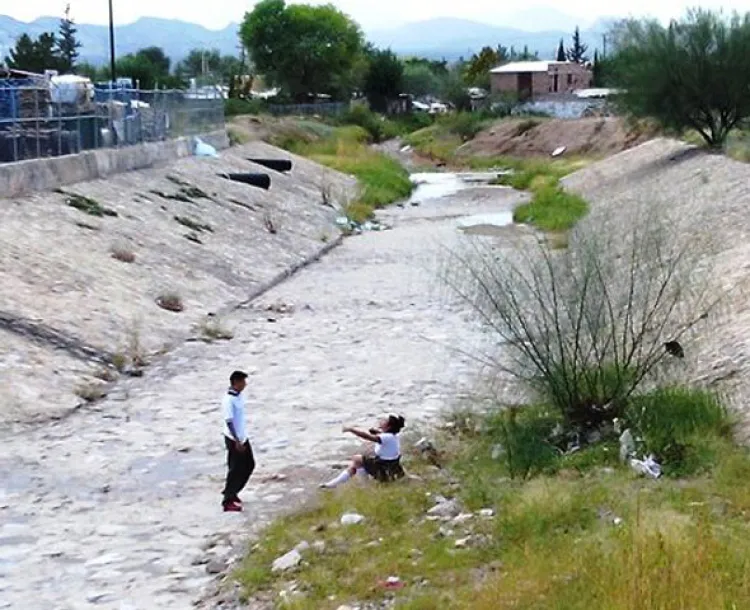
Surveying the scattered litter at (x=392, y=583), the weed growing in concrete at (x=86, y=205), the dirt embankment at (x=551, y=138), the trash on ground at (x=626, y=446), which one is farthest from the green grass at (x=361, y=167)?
the scattered litter at (x=392, y=583)

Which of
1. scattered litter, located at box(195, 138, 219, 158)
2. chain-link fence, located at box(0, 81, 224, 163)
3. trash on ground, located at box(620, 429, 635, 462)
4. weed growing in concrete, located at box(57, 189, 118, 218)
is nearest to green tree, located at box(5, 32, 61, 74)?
scattered litter, located at box(195, 138, 219, 158)

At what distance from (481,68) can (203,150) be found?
4293 inches

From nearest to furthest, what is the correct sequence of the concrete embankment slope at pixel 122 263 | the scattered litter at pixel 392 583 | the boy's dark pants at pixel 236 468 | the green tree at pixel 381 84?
the scattered litter at pixel 392 583 < the boy's dark pants at pixel 236 468 < the concrete embankment slope at pixel 122 263 < the green tree at pixel 381 84

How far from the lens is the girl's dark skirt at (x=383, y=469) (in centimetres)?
1227

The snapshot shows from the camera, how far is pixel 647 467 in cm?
1153

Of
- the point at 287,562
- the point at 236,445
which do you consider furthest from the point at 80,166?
the point at 287,562

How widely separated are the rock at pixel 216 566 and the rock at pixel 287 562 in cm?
47

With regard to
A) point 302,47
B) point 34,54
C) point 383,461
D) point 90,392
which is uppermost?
point 302,47

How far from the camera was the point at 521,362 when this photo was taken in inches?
531

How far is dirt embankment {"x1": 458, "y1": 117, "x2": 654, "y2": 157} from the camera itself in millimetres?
74875

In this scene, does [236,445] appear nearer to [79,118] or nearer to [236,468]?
[236,468]

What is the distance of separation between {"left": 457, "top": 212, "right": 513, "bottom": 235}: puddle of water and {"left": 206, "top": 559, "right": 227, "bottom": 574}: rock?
103 ft

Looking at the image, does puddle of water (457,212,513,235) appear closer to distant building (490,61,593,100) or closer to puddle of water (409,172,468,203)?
puddle of water (409,172,468,203)

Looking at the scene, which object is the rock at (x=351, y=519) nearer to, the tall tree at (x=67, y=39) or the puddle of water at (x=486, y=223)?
the puddle of water at (x=486, y=223)
